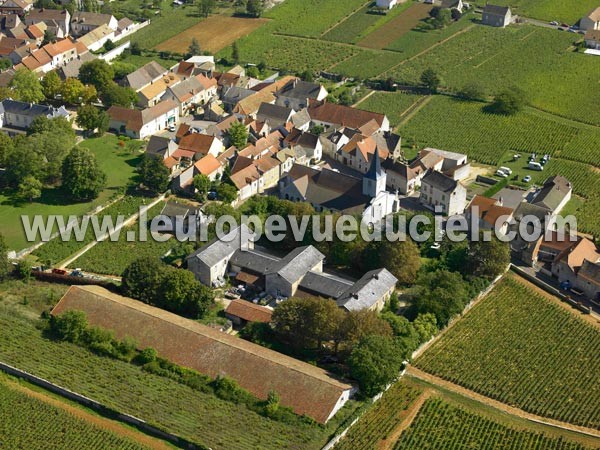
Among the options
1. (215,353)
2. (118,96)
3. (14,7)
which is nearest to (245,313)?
(215,353)

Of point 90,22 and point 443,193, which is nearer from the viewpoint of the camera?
point 443,193

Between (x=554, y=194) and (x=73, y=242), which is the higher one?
(x=554, y=194)

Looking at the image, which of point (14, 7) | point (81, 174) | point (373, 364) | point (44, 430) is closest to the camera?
point (44, 430)

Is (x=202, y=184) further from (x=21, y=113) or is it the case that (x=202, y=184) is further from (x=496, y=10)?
(x=496, y=10)

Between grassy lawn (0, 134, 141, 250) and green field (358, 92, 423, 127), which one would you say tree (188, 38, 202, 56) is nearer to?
green field (358, 92, 423, 127)

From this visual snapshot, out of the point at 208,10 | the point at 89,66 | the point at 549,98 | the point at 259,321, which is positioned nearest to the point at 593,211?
the point at 549,98

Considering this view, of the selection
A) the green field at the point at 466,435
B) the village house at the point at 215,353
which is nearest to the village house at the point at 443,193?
the village house at the point at 215,353

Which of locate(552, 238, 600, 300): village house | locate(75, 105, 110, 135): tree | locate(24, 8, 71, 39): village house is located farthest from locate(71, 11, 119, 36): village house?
locate(552, 238, 600, 300): village house

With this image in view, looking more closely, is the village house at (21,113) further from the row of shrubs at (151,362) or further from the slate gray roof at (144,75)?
the row of shrubs at (151,362)
